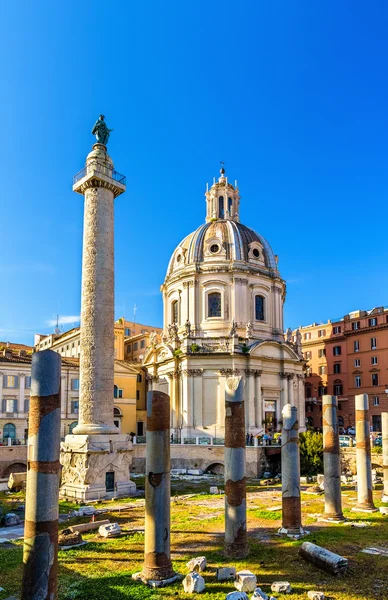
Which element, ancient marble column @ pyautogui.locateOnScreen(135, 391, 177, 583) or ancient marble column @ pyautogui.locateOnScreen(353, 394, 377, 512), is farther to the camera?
ancient marble column @ pyautogui.locateOnScreen(353, 394, 377, 512)

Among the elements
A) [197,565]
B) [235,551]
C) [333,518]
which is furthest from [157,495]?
[333,518]

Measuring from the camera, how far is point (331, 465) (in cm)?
1894

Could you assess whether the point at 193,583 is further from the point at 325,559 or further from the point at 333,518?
the point at 333,518

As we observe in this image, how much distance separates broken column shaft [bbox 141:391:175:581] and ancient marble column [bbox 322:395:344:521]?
28.3 feet

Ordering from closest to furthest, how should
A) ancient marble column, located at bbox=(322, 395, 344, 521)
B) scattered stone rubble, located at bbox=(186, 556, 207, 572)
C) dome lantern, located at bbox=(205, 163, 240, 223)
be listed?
scattered stone rubble, located at bbox=(186, 556, 207, 572) < ancient marble column, located at bbox=(322, 395, 344, 521) < dome lantern, located at bbox=(205, 163, 240, 223)

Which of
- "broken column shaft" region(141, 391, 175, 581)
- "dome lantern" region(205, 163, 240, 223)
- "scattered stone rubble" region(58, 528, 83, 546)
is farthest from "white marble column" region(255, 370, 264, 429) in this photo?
"broken column shaft" region(141, 391, 175, 581)

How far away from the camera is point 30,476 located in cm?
985

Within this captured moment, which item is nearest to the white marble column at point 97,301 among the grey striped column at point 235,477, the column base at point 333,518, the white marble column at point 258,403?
the column base at point 333,518

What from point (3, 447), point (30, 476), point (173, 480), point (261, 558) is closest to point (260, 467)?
point (173, 480)

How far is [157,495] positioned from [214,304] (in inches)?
1384

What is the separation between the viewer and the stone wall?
115ft

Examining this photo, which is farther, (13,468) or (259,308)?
(259,308)

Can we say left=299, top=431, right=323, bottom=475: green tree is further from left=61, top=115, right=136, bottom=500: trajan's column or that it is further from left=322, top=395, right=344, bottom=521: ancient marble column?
left=322, top=395, right=344, bottom=521: ancient marble column

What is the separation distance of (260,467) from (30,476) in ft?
89.5
